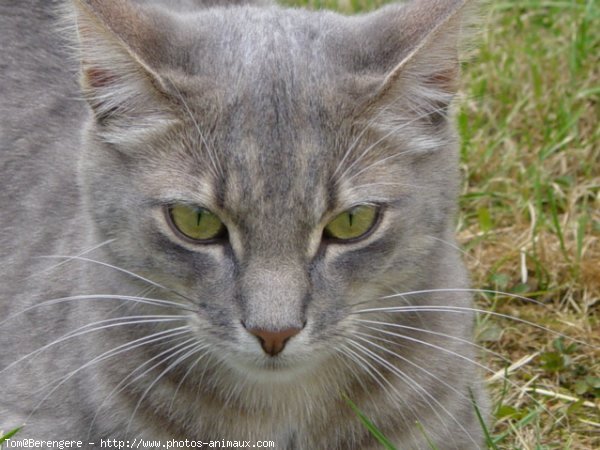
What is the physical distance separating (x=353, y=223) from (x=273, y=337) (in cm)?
32

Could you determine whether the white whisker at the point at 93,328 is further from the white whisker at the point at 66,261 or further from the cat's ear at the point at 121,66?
the cat's ear at the point at 121,66

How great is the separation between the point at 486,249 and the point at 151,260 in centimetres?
171

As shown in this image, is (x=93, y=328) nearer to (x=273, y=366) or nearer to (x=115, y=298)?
(x=115, y=298)

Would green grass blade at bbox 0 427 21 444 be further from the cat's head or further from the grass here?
the grass

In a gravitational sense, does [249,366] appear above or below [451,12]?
below

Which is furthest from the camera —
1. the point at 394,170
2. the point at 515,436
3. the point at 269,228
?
the point at 515,436

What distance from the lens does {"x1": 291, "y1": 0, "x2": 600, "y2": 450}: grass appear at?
3.31 meters

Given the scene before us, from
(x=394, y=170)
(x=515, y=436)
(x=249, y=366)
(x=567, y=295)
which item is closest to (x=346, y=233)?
(x=394, y=170)

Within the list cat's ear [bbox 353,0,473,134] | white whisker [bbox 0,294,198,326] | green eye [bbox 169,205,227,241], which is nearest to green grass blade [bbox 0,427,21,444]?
white whisker [bbox 0,294,198,326]

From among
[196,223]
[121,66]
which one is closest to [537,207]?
[196,223]

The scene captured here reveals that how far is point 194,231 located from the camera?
8.00 ft

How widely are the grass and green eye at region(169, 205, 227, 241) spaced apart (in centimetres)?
100

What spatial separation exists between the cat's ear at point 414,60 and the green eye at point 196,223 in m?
0.45

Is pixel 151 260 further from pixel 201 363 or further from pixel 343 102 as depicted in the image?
pixel 343 102
